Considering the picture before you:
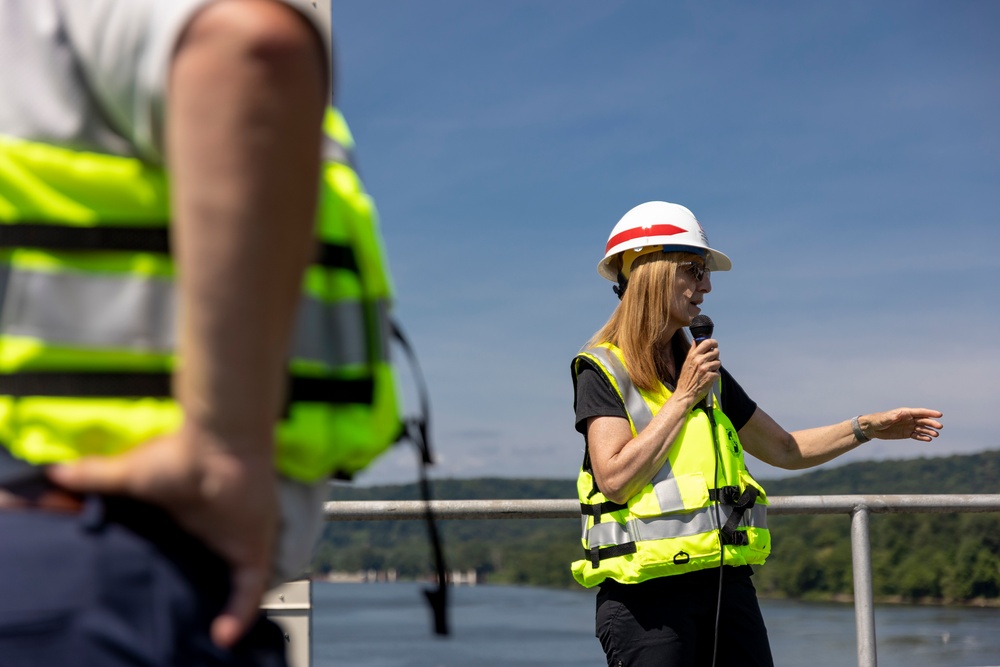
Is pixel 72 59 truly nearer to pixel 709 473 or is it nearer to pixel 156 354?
pixel 156 354

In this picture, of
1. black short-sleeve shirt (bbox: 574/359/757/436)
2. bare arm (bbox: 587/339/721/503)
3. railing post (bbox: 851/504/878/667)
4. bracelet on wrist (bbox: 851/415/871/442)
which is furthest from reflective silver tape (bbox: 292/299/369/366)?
railing post (bbox: 851/504/878/667)

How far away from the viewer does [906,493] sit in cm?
417

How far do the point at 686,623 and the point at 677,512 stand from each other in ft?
1.08

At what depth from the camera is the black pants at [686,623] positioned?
3.03 m

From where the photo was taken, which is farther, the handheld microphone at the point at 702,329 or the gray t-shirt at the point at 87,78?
the handheld microphone at the point at 702,329

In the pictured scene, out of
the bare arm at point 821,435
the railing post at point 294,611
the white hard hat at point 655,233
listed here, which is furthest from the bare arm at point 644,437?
the railing post at point 294,611

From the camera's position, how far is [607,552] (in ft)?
10.2

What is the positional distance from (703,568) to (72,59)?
8.26ft

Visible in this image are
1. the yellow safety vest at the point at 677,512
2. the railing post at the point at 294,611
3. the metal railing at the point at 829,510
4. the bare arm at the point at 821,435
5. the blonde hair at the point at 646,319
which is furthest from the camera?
the metal railing at the point at 829,510

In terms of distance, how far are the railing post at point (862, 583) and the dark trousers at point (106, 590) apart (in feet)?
11.8

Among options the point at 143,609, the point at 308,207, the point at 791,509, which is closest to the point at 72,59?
the point at 308,207

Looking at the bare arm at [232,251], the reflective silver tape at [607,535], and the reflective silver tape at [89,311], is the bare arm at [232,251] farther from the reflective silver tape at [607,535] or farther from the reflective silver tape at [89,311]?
the reflective silver tape at [607,535]

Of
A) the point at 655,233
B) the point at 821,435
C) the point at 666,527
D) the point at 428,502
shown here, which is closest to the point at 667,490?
the point at 666,527

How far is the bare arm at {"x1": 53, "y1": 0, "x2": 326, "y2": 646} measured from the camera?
84 cm
